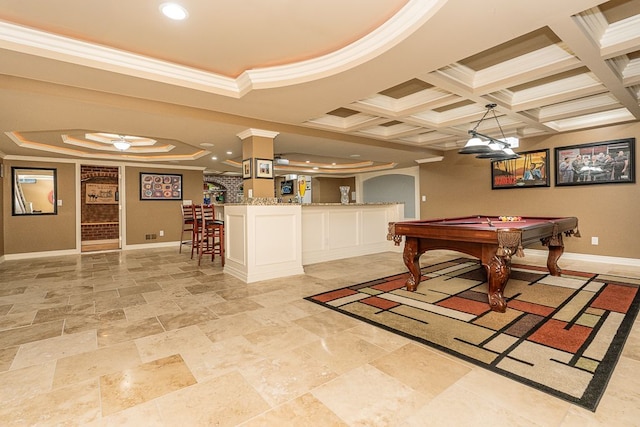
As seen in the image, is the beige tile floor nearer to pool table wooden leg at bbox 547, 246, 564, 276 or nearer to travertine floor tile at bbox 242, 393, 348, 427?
travertine floor tile at bbox 242, 393, 348, 427

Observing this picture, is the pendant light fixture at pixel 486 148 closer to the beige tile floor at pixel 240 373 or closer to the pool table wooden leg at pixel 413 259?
the pool table wooden leg at pixel 413 259

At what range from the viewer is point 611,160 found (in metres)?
4.97

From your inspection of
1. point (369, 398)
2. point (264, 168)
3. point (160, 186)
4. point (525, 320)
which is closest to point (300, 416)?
point (369, 398)

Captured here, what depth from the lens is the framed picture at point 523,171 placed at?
570cm

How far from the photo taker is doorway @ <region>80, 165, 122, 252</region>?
8555mm

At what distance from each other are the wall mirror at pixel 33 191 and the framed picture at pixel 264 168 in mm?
5232

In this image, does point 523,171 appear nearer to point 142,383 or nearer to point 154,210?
point 142,383

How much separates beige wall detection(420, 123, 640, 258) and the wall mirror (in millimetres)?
8618

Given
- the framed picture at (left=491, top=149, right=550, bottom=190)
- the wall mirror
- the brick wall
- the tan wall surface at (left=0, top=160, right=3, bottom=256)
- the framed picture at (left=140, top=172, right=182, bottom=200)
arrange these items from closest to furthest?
the framed picture at (left=491, top=149, right=550, bottom=190)
the tan wall surface at (left=0, top=160, right=3, bottom=256)
the wall mirror
the framed picture at (left=140, top=172, right=182, bottom=200)
the brick wall

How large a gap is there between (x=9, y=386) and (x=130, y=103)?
2.78 metres

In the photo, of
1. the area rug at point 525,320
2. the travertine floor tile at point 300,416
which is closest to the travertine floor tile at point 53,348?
the travertine floor tile at point 300,416

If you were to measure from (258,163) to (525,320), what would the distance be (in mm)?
3608

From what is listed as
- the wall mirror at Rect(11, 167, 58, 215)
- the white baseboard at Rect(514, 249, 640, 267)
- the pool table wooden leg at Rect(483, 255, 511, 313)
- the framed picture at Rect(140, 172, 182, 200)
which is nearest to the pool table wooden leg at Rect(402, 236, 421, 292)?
the pool table wooden leg at Rect(483, 255, 511, 313)

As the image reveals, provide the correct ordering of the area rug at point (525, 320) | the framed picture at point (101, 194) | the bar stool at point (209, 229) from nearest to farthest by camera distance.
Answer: the area rug at point (525, 320)
the bar stool at point (209, 229)
the framed picture at point (101, 194)
